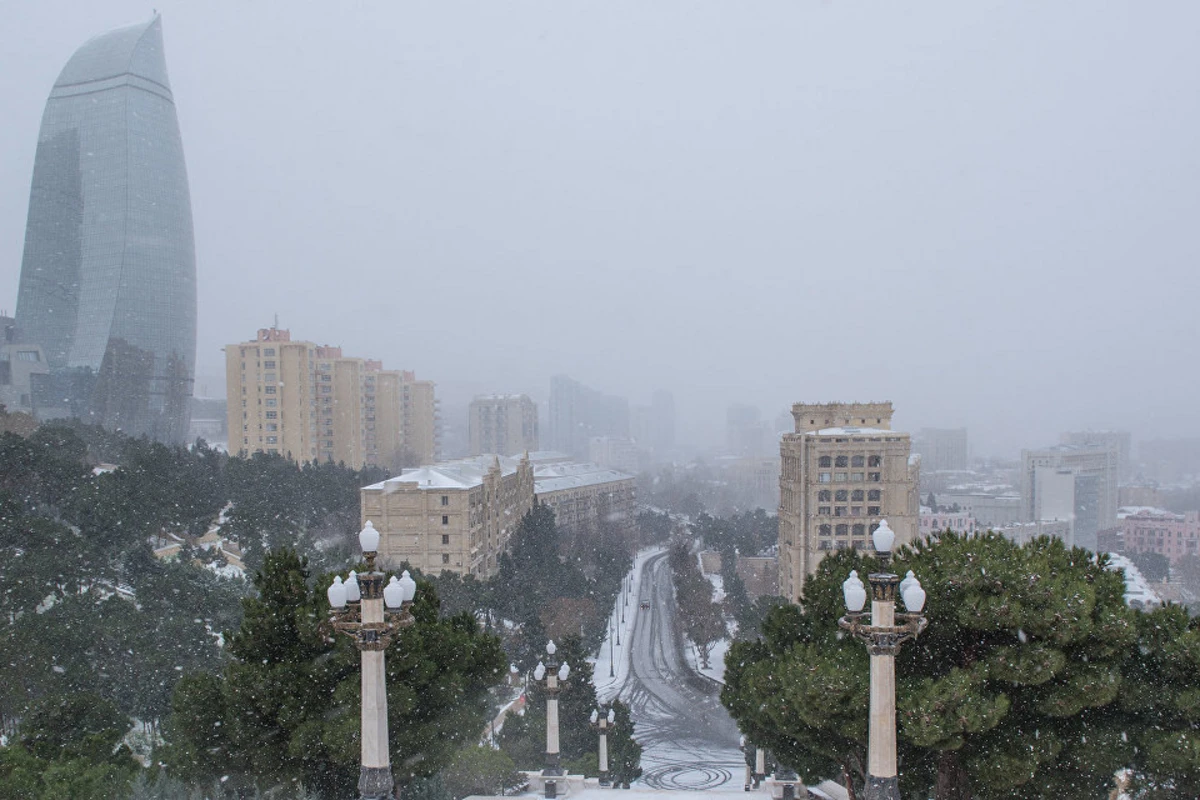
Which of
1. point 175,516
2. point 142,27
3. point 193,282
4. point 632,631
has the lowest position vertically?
point 632,631

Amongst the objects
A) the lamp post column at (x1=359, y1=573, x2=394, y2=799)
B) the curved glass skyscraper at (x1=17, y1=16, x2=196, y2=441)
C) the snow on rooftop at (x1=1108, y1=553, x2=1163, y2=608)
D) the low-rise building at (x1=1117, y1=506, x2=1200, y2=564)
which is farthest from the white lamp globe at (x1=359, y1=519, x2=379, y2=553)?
the low-rise building at (x1=1117, y1=506, x2=1200, y2=564)

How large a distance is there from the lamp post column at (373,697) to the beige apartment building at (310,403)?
156ft

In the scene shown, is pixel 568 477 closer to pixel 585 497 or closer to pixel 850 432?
pixel 585 497

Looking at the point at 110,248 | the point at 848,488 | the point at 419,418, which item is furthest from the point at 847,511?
the point at 110,248

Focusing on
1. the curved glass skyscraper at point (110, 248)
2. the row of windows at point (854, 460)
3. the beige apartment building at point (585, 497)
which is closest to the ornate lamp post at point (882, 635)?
the row of windows at point (854, 460)

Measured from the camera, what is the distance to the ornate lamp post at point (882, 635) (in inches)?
267

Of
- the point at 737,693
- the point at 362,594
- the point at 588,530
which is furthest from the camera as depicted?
the point at 588,530

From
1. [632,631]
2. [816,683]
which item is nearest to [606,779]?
[816,683]

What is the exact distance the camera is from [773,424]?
466ft

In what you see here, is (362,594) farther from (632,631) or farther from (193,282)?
(193,282)

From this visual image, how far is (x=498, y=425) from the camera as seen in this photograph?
318ft

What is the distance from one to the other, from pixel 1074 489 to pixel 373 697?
7467cm

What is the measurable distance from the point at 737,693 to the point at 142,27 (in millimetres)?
81075

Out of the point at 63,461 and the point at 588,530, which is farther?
the point at 588,530
